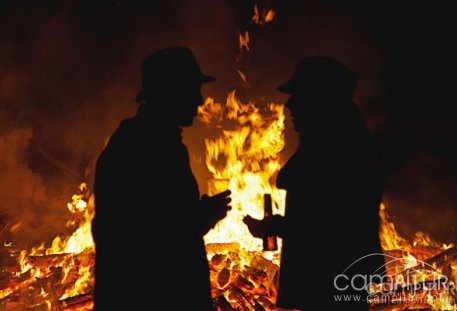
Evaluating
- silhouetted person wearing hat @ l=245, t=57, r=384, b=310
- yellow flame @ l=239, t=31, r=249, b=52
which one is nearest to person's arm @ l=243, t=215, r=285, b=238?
silhouetted person wearing hat @ l=245, t=57, r=384, b=310

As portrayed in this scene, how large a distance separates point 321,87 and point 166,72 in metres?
1.38

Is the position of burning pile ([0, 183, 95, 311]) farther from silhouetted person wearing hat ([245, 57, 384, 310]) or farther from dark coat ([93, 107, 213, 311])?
silhouetted person wearing hat ([245, 57, 384, 310])

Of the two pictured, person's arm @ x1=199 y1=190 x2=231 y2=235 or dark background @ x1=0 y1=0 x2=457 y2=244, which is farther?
dark background @ x1=0 y1=0 x2=457 y2=244

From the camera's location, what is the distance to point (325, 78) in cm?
304

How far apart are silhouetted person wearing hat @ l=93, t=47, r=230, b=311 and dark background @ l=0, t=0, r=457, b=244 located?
6.25 m

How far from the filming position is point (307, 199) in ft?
9.86

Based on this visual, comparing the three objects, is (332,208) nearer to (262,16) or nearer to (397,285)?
(397,285)

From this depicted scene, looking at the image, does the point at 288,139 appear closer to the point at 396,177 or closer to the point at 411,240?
the point at 396,177

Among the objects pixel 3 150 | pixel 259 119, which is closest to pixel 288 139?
pixel 259 119

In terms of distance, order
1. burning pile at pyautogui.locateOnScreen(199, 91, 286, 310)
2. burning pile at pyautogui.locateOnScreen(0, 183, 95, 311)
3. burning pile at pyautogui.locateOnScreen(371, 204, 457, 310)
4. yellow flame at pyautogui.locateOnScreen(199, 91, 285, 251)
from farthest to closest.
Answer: yellow flame at pyautogui.locateOnScreen(199, 91, 285, 251)
burning pile at pyautogui.locateOnScreen(199, 91, 286, 310)
burning pile at pyautogui.locateOnScreen(0, 183, 95, 311)
burning pile at pyautogui.locateOnScreen(371, 204, 457, 310)

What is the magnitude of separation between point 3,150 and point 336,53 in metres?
8.86

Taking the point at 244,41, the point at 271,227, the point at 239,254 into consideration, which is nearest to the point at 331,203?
the point at 271,227

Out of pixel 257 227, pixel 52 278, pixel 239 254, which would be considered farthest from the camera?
pixel 239 254

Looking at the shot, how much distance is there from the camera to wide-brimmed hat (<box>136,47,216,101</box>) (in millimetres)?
2857
